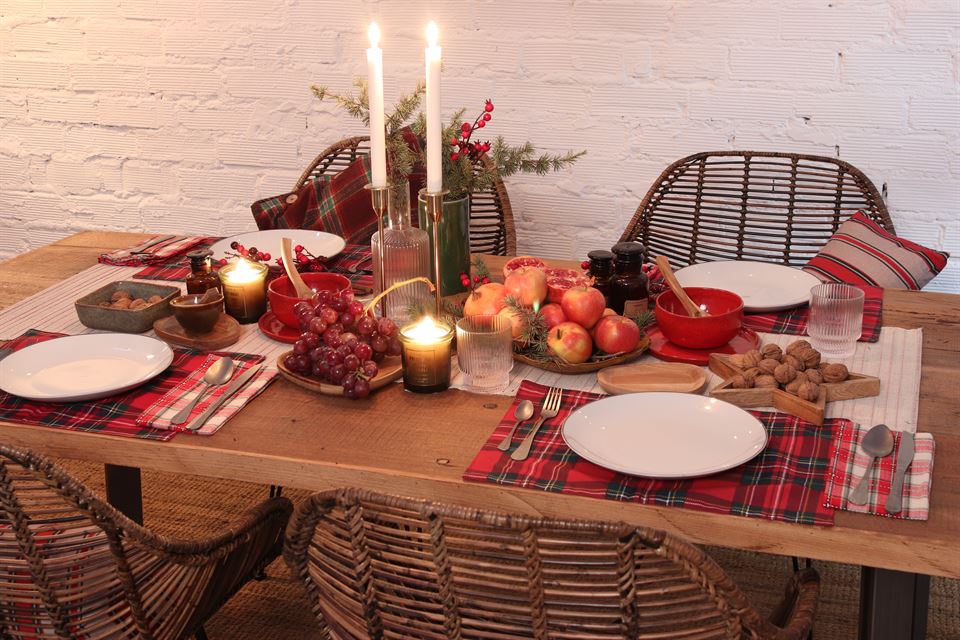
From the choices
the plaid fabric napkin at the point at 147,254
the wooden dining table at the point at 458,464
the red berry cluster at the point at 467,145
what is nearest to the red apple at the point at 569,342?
the wooden dining table at the point at 458,464

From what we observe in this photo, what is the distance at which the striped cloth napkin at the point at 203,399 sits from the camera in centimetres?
142

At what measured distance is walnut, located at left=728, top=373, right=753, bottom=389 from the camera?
1454 mm

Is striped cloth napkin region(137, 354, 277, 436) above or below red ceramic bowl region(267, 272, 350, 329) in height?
below

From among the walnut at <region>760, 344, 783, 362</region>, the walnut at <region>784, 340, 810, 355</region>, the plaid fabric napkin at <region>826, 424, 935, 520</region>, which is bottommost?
the plaid fabric napkin at <region>826, 424, 935, 520</region>

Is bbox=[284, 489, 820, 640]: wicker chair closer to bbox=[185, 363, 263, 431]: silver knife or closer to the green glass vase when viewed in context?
bbox=[185, 363, 263, 431]: silver knife

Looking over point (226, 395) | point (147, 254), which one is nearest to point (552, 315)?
point (226, 395)

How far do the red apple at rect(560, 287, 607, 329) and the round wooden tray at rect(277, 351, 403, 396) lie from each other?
0.87 feet

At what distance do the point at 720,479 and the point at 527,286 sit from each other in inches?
18.9

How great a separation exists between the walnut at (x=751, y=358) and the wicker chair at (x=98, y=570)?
28.2 inches

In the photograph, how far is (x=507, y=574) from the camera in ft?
3.20

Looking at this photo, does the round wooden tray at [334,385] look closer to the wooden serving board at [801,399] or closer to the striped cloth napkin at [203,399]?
the striped cloth napkin at [203,399]

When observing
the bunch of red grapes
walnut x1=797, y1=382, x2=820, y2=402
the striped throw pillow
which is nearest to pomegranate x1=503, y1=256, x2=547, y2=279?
the bunch of red grapes

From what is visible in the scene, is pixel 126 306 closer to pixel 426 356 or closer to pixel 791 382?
pixel 426 356

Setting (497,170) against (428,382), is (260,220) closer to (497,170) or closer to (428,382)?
(497,170)
